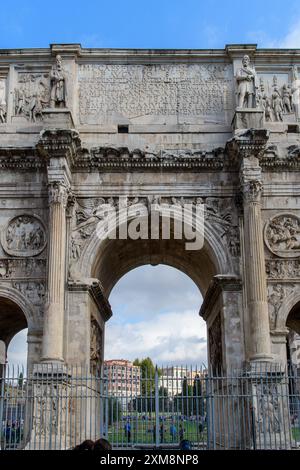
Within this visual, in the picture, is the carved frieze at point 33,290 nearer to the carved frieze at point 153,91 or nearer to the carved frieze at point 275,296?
the carved frieze at point 153,91

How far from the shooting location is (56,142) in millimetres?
14578

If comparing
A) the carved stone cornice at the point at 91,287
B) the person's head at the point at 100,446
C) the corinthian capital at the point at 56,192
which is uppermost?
the corinthian capital at the point at 56,192

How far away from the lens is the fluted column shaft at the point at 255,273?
13609 mm

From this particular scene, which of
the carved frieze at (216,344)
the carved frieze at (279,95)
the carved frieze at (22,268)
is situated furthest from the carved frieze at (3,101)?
the carved frieze at (216,344)

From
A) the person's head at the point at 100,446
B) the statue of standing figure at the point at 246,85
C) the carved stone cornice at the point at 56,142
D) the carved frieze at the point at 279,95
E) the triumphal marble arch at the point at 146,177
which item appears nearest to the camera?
the person's head at the point at 100,446

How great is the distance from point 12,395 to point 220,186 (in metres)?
7.04

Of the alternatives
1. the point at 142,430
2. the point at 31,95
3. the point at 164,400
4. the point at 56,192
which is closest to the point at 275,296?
the point at 164,400

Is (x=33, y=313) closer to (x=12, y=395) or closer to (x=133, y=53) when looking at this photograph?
(x=12, y=395)

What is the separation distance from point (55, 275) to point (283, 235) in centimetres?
563

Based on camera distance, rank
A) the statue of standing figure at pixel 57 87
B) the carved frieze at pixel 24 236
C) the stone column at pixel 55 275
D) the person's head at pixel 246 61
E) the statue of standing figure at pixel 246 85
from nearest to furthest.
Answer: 1. the stone column at pixel 55 275
2. the carved frieze at pixel 24 236
3. the statue of standing figure at pixel 57 87
4. the statue of standing figure at pixel 246 85
5. the person's head at pixel 246 61

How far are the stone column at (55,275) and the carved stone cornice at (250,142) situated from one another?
168 inches

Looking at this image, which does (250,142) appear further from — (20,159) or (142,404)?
(142,404)

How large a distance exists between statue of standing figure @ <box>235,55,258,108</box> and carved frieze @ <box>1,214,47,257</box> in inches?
233
